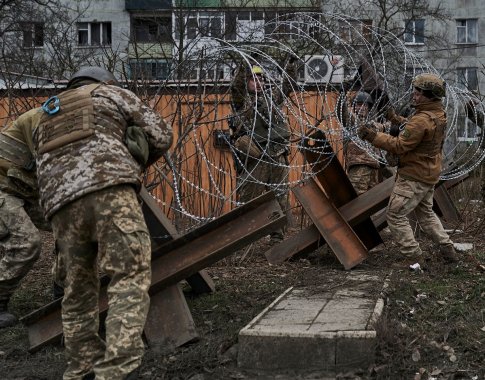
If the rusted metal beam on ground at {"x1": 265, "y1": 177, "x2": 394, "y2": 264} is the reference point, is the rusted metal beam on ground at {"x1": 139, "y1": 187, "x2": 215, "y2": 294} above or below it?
above

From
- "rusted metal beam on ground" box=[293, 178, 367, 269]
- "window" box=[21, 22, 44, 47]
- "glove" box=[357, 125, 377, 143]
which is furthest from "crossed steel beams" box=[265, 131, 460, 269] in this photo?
"window" box=[21, 22, 44, 47]

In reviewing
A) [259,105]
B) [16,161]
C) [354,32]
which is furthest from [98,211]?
[259,105]

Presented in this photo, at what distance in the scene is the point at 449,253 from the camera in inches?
279

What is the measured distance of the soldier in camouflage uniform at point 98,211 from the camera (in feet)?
13.4

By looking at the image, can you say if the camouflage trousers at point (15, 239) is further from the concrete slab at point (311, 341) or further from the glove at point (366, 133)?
the glove at point (366, 133)

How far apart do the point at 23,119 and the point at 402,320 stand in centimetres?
302

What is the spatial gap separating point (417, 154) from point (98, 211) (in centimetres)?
379

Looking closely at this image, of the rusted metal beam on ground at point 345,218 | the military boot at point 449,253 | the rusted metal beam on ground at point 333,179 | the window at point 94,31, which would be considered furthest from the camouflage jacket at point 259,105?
the window at point 94,31

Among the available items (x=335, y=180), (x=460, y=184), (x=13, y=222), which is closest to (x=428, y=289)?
(x=335, y=180)

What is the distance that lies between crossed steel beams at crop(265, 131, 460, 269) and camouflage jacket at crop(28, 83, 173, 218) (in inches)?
110

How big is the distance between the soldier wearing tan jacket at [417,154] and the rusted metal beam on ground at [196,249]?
2.06 meters

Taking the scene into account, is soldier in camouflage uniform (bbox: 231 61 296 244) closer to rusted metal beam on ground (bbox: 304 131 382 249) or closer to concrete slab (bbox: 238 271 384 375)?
rusted metal beam on ground (bbox: 304 131 382 249)

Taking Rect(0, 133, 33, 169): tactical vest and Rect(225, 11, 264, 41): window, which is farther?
Rect(225, 11, 264, 41): window

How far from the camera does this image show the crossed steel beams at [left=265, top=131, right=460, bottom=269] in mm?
7043
